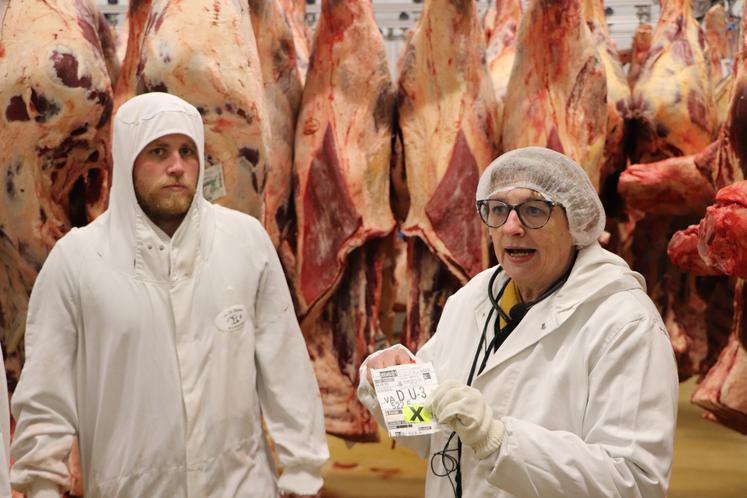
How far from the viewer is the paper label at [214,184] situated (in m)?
4.05

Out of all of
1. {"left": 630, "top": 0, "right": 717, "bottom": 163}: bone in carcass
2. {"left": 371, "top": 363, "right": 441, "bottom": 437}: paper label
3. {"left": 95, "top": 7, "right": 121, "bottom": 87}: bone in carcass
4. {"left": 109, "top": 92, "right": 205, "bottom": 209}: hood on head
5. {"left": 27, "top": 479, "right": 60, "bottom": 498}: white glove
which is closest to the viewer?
{"left": 371, "top": 363, "right": 441, "bottom": 437}: paper label

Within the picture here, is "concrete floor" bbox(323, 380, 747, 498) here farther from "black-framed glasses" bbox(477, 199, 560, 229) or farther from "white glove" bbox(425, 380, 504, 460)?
"white glove" bbox(425, 380, 504, 460)

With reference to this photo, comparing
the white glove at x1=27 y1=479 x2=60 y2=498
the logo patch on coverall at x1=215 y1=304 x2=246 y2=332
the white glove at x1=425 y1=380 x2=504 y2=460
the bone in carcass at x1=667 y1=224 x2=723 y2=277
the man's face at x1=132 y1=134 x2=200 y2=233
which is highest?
the man's face at x1=132 y1=134 x2=200 y2=233

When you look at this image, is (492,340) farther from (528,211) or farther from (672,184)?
(672,184)

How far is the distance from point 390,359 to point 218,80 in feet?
5.71

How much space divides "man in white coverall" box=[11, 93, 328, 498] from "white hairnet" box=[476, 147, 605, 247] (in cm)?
89

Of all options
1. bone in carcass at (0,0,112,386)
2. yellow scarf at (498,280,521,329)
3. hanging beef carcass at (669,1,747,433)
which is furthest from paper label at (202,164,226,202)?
hanging beef carcass at (669,1,747,433)

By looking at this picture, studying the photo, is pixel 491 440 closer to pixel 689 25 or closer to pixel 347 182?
pixel 347 182

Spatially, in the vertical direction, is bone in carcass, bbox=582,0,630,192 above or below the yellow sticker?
above

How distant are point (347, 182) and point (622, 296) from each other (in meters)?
2.50

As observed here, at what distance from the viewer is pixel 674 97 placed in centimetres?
579

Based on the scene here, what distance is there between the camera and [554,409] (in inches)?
97.2

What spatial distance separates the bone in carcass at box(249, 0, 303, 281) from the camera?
191 inches

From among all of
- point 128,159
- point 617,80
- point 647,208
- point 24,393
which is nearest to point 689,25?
point 617,80
